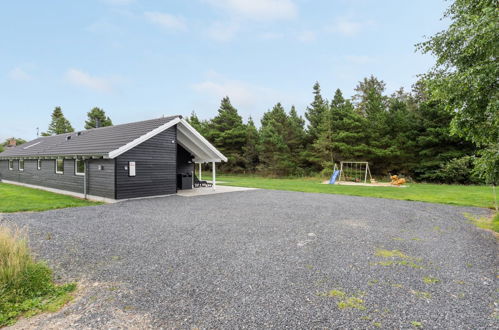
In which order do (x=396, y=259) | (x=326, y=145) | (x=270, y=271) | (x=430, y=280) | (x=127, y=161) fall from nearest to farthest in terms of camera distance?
(x=430, y=280)
(x=270, y=271)
(x=396, y=259)
(x=127, y=161)
(x=326, y=145)

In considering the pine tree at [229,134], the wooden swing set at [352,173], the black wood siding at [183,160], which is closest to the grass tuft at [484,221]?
the black wood siding at [183,160]

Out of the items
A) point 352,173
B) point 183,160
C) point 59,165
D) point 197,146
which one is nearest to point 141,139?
point 197,146

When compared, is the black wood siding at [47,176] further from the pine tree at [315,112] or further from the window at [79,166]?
the pine tree at [315,112]

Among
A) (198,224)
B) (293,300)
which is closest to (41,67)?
(198,224)

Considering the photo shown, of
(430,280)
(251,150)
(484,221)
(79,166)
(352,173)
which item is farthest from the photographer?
(251,150)

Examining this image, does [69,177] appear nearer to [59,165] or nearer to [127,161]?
[59,165]

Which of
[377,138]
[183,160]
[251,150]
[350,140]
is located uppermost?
[377,138]

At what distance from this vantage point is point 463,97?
5.35 metres

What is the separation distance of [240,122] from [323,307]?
1111 inches

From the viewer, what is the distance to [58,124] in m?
39.1

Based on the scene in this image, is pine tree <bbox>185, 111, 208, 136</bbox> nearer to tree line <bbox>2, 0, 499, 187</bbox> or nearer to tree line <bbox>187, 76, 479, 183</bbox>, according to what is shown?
tree line <bbox>2, 0, 499, 187</bbox>

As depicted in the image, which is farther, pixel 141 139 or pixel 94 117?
pixel 94 117

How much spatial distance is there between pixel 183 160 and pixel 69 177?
18.1ft

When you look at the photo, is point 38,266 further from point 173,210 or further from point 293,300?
point 173,210
